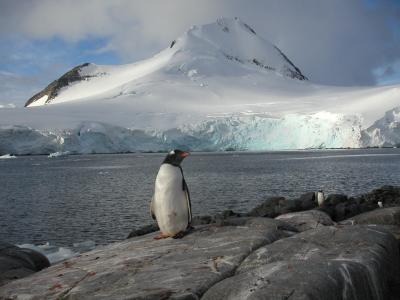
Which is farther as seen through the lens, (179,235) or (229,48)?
(229,48)

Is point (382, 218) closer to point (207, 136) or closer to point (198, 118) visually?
point (207, 136)

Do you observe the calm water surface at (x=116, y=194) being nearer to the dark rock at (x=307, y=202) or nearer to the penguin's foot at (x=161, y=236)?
the dark rock at (x=307, y=202)

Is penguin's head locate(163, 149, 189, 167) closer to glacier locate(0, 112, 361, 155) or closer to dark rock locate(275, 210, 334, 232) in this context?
dark rock locate(275, 210, 334, 232)

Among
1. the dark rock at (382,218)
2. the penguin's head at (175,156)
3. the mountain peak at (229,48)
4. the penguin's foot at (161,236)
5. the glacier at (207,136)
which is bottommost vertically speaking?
the dark rock at (382,218)

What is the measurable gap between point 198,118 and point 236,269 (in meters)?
65.4

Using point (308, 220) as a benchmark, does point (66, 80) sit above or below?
above

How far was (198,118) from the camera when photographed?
7000 centimetres

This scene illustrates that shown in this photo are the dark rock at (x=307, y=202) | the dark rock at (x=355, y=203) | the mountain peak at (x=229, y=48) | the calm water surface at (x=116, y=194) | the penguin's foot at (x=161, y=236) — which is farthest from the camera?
the mountain peak at (x=229, y=48)

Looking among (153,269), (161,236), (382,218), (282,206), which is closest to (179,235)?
(161,236)

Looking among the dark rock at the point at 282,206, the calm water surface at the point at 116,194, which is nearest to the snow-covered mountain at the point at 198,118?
the calm water surface at the point at 116,194

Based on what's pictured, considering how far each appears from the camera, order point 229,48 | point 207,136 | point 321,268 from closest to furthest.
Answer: point 321,268 < point 207,136 < point 229,48

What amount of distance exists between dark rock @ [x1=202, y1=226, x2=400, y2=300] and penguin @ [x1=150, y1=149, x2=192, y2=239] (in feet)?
5.85

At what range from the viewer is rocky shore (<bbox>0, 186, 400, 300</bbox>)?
4207 millimetres

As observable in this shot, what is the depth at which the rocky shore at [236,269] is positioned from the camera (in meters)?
4.21
